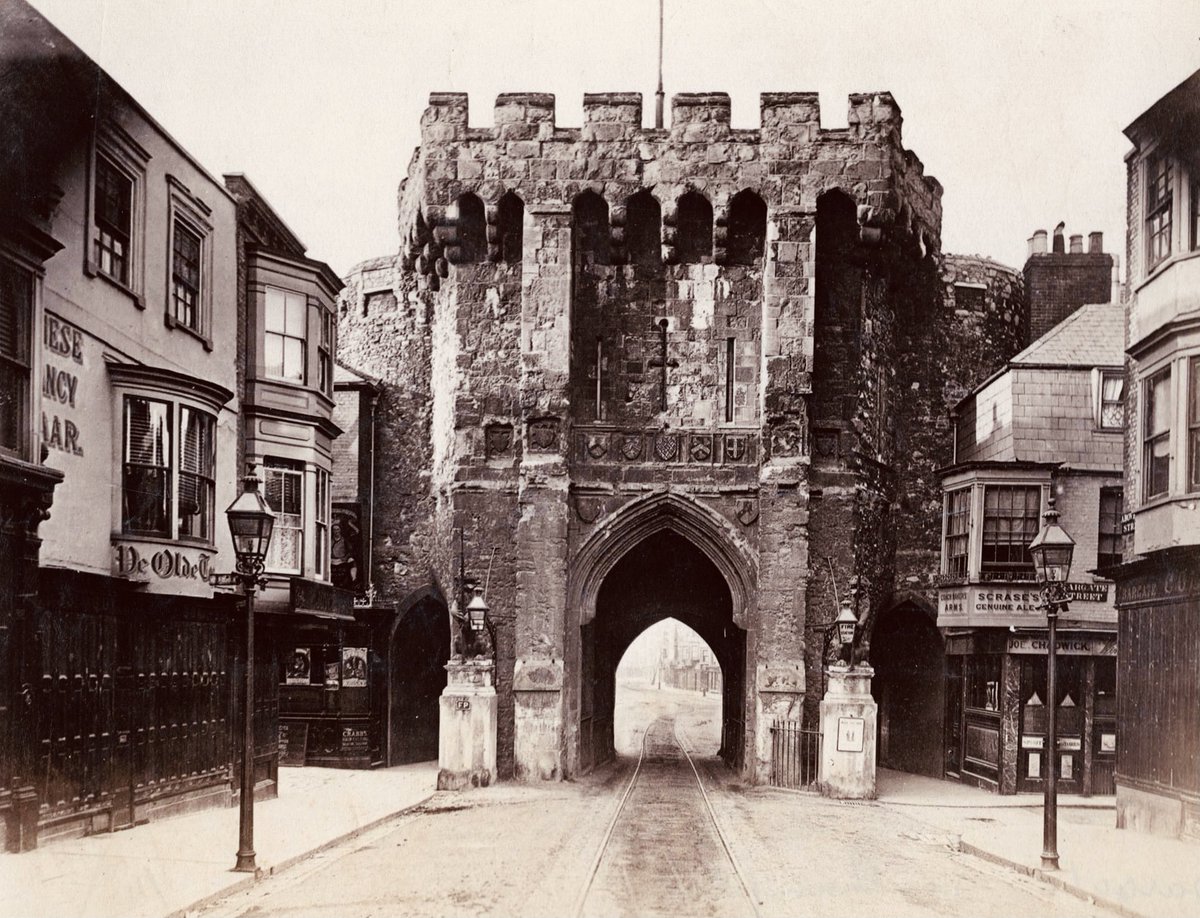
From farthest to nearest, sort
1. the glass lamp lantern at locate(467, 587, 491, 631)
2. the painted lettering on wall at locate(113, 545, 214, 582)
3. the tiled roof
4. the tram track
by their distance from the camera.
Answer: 1. the tiled roof
2. the glass lamp lantern at locate(467, 587, 491, 631)
3. the painted lettering on wall at locate(113, 545, 214, 582)
4. the tram track

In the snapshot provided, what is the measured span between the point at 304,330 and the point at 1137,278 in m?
12.8

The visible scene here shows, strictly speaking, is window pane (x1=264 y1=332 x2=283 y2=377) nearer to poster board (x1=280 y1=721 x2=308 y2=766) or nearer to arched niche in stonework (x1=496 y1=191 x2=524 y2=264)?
arched niche in stonework (x1=496 y1=191 x2=524 y2=264)

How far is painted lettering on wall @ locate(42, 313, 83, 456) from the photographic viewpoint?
14109mm

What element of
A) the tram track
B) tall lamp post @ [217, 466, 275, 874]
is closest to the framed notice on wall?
the tram track

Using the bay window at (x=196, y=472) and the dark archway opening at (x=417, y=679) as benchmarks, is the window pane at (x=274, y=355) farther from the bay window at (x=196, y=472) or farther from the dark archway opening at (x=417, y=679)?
the dark archway opening at (x=417, y=679)

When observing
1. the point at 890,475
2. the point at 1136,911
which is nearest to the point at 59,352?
the point at 1136,911

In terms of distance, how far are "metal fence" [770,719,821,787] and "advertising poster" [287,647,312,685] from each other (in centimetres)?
984

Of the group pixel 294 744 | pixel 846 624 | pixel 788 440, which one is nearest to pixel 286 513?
pixel 294 744

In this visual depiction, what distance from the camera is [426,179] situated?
2575 centimetres

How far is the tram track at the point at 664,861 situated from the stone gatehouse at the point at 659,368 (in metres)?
3.67

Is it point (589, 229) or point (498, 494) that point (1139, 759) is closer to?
point (498, 494)

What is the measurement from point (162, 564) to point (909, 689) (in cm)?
1765

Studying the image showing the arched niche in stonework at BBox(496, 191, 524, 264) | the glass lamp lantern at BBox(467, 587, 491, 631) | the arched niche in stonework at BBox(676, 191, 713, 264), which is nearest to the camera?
the glass lamp lantern at BBox(467, 587, 491, 631)

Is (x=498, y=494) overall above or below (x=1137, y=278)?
below
